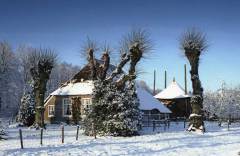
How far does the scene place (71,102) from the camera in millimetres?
51500

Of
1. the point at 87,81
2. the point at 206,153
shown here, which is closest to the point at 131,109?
the point at 206,153

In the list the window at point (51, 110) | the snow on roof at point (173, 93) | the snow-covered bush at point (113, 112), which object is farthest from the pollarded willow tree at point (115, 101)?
the snow on roof at point (173, 93)

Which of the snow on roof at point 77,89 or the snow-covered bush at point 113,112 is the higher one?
the snow on roof at point 77,89

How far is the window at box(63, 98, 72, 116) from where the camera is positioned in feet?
170

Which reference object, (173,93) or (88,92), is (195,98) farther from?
(173,93)

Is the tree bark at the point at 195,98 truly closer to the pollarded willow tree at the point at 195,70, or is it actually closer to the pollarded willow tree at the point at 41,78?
the pollarded willow tree at the point at 195,70

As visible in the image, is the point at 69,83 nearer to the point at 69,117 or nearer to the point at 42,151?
the point at 69,117

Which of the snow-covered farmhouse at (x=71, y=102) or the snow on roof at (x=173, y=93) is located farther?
the snow on roof at (x=173, y=93)

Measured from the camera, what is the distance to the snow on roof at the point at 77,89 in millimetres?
50688

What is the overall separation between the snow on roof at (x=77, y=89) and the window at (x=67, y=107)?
1039mm

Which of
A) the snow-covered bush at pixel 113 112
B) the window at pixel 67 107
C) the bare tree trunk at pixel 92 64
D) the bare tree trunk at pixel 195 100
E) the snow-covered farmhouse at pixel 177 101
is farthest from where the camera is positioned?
the snow-covered farmhouse at pixel 177 101

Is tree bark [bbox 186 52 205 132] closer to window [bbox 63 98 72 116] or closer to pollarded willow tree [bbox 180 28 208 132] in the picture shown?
pollarded willow tree [bbox 180 28 208 132]

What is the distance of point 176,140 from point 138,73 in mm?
10339

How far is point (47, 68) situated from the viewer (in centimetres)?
4222
